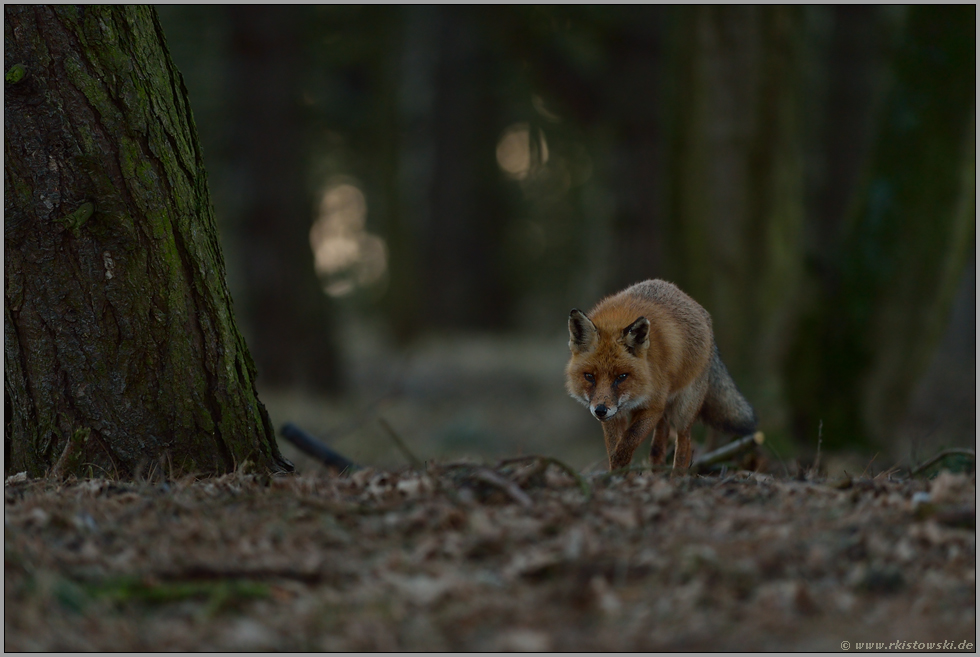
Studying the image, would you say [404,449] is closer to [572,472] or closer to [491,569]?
[572,472]

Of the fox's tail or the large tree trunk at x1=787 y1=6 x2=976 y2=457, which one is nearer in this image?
the fox's tail

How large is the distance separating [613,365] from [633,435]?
44cm

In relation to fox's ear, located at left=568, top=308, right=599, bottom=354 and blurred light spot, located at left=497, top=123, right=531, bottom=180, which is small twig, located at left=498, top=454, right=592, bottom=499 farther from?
blurred light spot, located at left=497, top=123, right=531, bottom=180

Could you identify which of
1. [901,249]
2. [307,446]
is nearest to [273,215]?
[307,446]

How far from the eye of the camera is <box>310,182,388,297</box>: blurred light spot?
37344 mm

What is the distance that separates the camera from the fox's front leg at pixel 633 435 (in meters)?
4.75

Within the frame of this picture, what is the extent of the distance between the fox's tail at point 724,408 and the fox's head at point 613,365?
74 cm

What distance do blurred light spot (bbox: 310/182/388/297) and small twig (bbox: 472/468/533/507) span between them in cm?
3191

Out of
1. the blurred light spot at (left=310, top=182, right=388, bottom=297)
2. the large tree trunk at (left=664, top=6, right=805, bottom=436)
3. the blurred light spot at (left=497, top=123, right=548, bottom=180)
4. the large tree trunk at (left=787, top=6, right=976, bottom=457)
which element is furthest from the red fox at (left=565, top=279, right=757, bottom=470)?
the blurred light spot at (left=310, top=182, right=388, bottom=297)

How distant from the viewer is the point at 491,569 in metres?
3.09

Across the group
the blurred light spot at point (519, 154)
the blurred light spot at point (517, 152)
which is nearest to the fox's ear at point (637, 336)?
the blurred light spot at point (519, 154)

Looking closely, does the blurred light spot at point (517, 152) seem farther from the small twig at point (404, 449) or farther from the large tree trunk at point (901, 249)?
the small twig at point (404, 449)

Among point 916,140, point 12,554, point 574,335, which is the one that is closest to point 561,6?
point 916,140

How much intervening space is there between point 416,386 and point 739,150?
8143 mm
